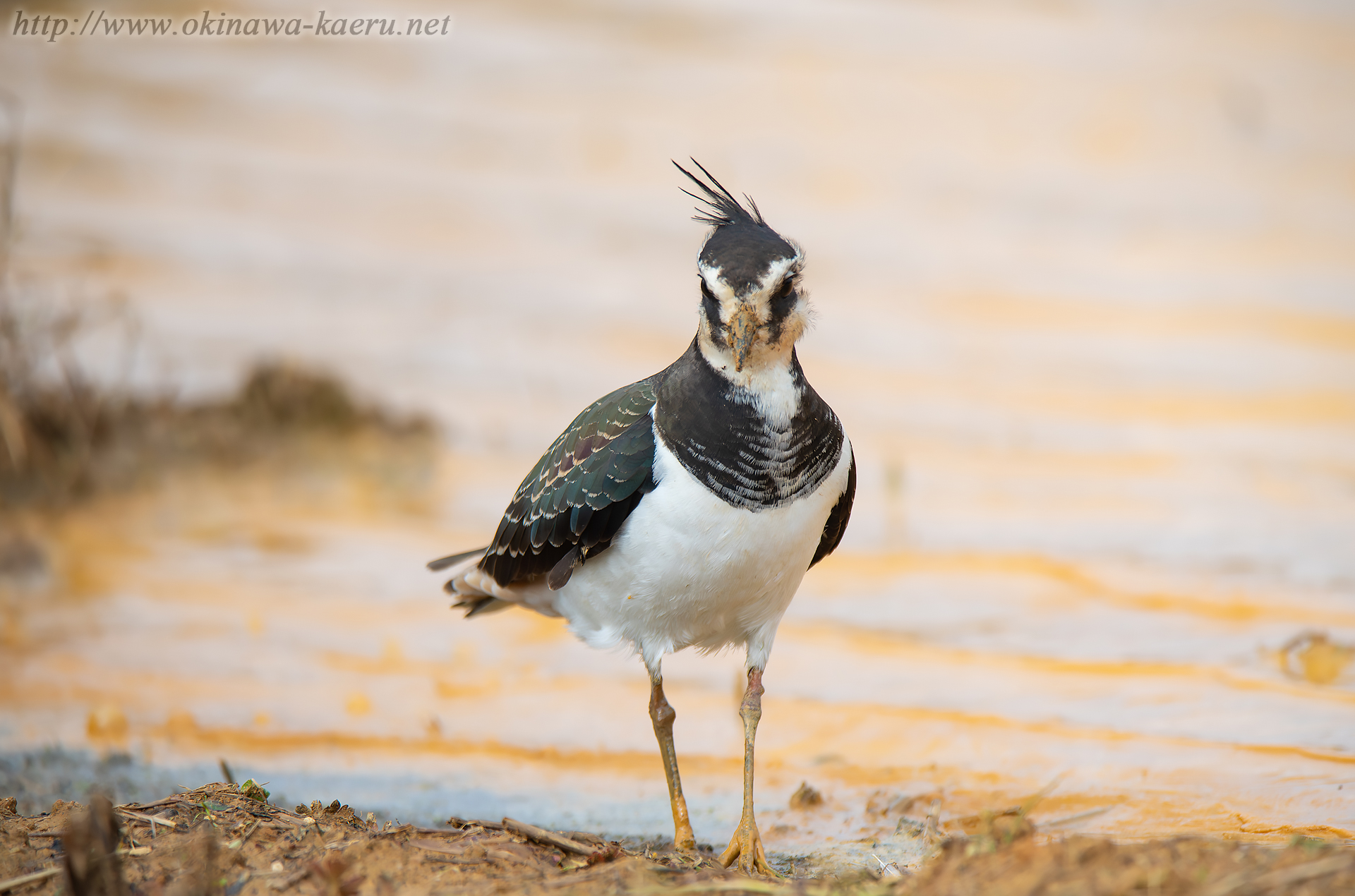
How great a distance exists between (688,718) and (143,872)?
2805 millimetres

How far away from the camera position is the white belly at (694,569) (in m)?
4.25

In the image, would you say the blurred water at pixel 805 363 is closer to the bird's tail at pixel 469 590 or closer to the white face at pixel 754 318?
the bird's tail at pixel 469 590

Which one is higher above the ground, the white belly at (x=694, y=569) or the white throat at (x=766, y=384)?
the white throat at (x=766, y=384)

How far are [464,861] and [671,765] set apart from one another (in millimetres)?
1146

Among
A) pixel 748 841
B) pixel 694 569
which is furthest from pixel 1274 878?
pixel 694 569

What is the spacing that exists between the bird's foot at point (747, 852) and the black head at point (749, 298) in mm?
1516

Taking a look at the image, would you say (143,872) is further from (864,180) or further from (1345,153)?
(1345,153)

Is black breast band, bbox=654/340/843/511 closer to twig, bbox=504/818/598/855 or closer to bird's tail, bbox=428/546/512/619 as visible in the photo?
twig, bbox=504/818/598/855

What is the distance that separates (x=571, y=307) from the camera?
9891 millimetres

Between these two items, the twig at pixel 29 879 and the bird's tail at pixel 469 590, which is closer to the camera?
the twig at pixel 29 879

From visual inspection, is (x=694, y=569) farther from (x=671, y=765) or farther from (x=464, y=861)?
(x=464, y=861)

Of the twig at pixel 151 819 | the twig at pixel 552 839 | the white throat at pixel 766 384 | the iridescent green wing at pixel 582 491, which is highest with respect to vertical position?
the white throat at pixel 766 384

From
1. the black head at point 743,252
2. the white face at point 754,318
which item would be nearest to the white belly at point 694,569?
the white face at point 754,318

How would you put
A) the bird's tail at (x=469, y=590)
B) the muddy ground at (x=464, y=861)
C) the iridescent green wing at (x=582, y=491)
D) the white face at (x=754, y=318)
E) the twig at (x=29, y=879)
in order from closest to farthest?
1. the muddy ground at (x=464, y=861)
2. the twig at (x=29, y=879)
3. the white face at (x=754, y=318)
4. the iridescent green wing at (x=582, y=491)
5. the bird's tail at (x=469, y=590)
